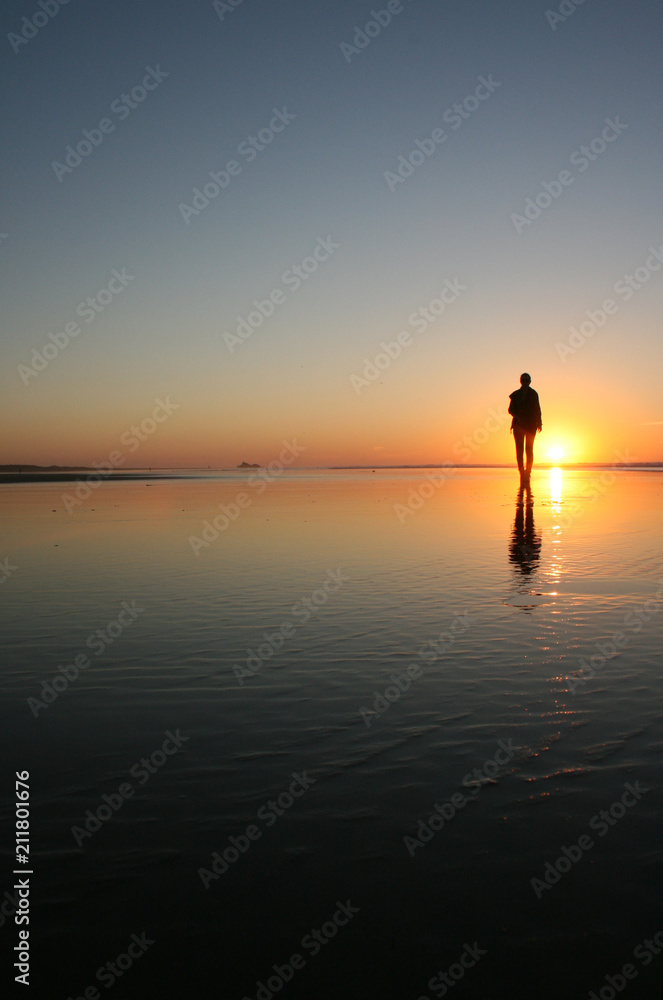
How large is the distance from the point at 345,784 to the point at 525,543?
35.2 ft

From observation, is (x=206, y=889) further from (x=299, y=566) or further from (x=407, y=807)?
(x=299, y=566)

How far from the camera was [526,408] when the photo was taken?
2789cm

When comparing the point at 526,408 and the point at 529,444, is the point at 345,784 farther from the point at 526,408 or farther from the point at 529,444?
the point at 529,444

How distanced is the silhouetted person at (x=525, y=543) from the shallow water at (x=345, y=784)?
2037 mm

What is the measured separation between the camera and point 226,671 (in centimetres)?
600

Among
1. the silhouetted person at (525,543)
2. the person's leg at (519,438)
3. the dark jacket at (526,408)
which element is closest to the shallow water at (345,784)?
the silhouetted person at (525,543)

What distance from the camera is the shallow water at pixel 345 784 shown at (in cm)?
267

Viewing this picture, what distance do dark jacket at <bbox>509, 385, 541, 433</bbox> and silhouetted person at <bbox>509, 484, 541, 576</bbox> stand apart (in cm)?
687

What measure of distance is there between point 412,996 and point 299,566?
29.5 ft

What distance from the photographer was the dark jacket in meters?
27.8

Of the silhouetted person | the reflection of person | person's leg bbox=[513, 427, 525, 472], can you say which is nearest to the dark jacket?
the reflection of person

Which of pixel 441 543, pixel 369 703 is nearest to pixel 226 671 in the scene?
pixel 369 703

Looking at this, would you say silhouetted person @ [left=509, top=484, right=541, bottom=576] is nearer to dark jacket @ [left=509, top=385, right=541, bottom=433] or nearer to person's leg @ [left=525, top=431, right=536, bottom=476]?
dark jacket @ [left=509, top=385, right=541, bottom=433]

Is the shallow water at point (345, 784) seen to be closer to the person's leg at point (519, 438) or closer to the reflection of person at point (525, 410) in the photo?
the reflection of person at point (525, 410)
